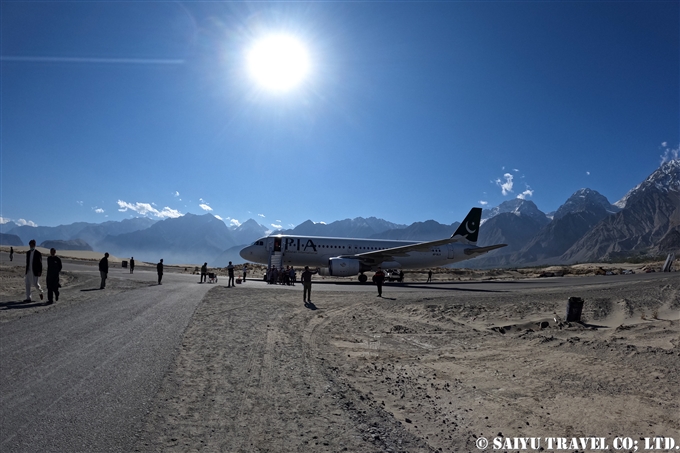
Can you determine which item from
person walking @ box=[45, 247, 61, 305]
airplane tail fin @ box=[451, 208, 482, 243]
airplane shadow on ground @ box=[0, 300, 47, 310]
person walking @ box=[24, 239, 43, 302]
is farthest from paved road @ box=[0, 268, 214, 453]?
airplane tail fin @ box=[451, 208, 482, 243]

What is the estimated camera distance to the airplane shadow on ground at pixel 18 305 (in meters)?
10.3

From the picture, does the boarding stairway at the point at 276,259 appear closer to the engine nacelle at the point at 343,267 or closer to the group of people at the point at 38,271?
the engine nacelle at the point at 343,267

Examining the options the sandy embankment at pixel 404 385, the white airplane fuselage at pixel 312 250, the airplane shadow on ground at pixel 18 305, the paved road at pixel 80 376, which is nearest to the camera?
the paved road at pixel 80 376

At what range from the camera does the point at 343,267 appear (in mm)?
Answer: 29109

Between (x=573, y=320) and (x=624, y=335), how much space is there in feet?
7.45

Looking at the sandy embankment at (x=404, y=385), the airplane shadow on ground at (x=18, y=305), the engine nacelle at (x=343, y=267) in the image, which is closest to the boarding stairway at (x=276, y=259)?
the engine nacelle at (x=343, y=267)

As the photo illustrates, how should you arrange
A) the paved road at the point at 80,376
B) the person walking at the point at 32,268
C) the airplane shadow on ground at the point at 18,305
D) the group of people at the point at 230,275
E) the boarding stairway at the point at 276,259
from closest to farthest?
1. the paved road at the point at 80,376
2. the airplane shadow on ground at the point at 18,305
3. the person walking at the point at 32,268
4. the group of people at the point at 230,275
5. the boarding stairway at the point at 276,259

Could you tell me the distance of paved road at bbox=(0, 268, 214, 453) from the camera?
3.41 metres

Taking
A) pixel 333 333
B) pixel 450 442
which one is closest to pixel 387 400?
pixel 450 442

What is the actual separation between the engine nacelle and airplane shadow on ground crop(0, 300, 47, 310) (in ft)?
65.0

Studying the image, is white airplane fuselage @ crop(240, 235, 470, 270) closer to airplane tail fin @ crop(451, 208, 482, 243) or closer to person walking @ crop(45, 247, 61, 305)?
airplane tail fin @ crop(451, 208, 482, 243)

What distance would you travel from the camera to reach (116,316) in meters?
9.53

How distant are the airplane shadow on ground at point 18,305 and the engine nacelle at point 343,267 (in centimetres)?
1981

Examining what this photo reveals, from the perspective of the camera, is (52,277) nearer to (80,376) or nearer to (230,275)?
(80,376)
